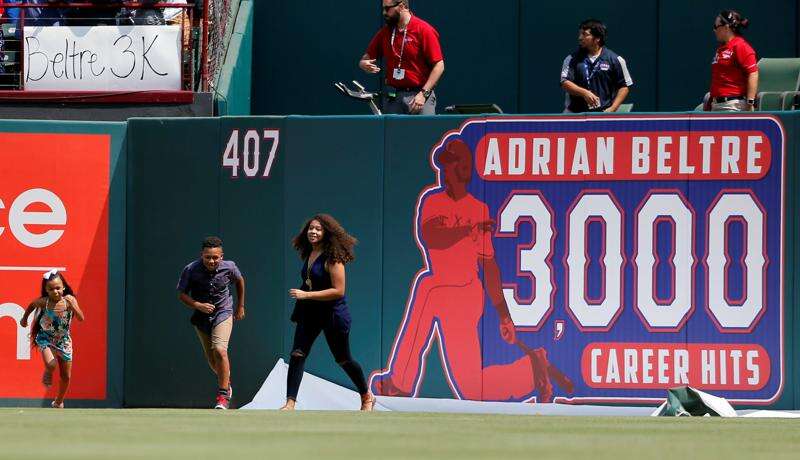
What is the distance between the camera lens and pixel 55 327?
14.4 metres

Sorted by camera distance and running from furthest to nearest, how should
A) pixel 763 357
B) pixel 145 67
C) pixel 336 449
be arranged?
pixel 145 67, pixel 763 357, pixel 336 449

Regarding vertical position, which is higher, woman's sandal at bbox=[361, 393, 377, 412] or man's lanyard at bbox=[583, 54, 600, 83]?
man's lanyard at bbox=[583, 54, 600, 83]

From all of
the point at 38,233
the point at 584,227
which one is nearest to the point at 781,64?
the point at 584,227

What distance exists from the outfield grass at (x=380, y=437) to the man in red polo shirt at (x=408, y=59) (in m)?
5.08

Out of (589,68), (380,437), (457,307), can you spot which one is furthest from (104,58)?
(380,437)

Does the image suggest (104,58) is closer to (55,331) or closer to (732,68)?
(55,331)

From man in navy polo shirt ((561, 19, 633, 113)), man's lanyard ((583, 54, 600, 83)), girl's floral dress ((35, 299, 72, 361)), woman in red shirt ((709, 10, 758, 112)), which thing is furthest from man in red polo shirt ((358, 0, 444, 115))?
girl's floral dress ((35, 299, 72, 361))

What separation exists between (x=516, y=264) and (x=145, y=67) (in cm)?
484

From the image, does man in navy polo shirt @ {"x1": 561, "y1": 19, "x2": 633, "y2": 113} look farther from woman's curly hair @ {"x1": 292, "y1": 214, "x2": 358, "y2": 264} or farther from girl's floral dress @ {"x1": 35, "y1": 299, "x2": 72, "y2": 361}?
girl's floral dress @ {"x1": 35, "y1": 299, "x2": 72, "y2": 361}

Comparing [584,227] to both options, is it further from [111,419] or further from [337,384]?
[111,419]

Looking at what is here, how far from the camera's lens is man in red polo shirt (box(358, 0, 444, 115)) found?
48.7 ft

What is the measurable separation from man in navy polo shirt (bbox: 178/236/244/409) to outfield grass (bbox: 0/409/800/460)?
322 centimetres

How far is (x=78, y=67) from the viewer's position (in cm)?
1606

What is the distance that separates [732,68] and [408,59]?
326 cm
